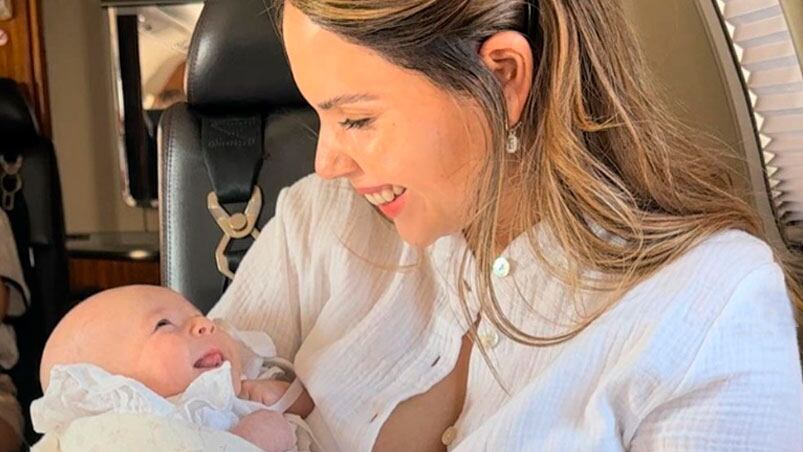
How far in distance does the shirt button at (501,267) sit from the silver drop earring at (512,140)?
12cm

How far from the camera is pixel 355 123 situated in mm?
856

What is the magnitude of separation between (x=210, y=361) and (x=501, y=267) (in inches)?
12.1

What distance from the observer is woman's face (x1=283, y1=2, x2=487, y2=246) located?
2.68 ft

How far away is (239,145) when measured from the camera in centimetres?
130

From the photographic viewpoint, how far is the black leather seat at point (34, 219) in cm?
224

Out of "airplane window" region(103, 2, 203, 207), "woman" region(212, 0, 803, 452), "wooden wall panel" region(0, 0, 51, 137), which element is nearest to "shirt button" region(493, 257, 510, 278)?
"woman" region(212, 0, 803, 452)

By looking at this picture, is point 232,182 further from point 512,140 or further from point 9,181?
point 9,181

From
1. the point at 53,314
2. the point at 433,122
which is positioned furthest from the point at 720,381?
the point at 53,314

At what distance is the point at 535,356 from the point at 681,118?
32 centimetres

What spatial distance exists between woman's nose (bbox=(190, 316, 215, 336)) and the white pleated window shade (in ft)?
1.96

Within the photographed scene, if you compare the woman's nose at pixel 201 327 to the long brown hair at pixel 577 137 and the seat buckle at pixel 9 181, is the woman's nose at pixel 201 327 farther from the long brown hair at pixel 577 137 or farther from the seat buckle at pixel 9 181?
the seat buckle at pixel 9 181

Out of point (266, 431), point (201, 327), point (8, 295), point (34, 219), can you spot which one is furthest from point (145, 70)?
point (266, 431)

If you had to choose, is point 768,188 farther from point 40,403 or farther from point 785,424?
point 40,403

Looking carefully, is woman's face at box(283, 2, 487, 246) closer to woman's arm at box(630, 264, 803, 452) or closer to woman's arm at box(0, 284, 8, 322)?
woman's arm at box(630, 264, 803, 452)
